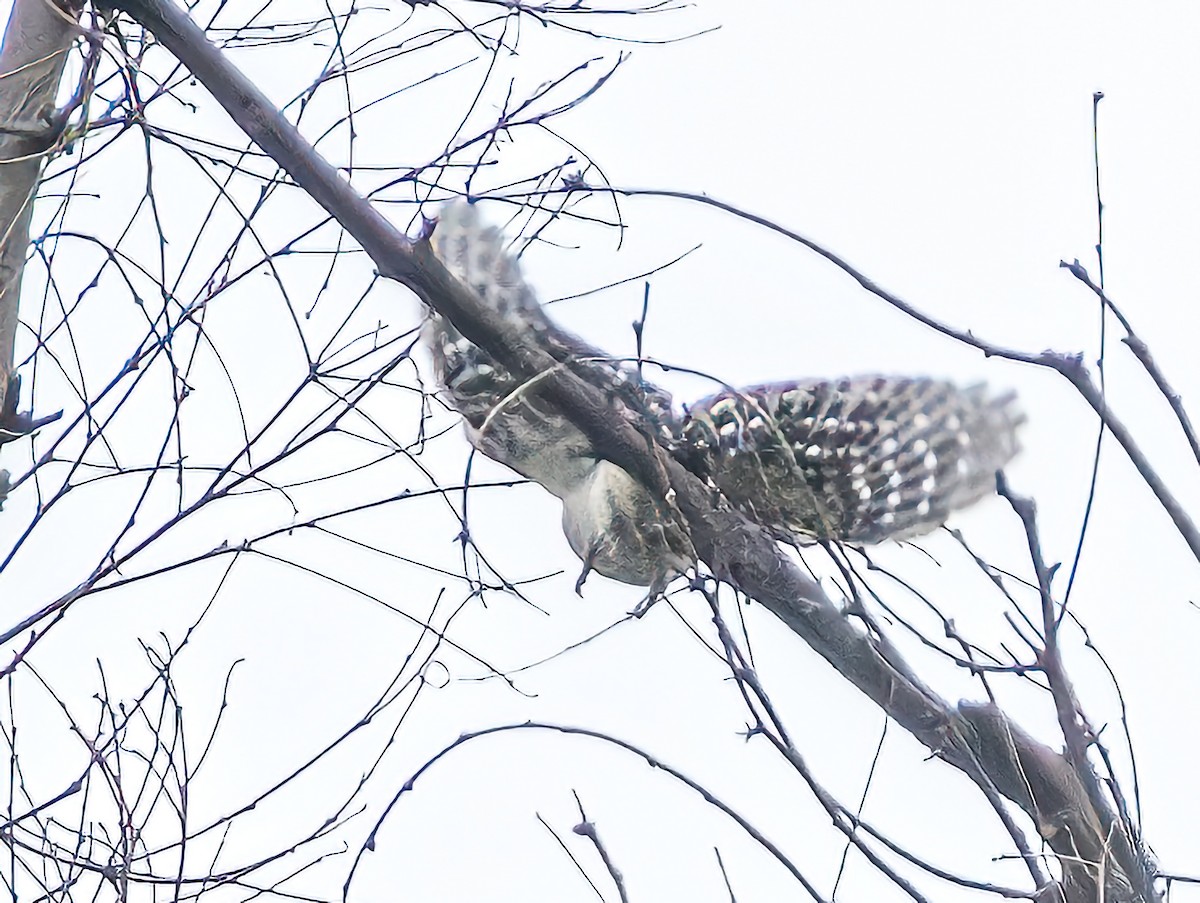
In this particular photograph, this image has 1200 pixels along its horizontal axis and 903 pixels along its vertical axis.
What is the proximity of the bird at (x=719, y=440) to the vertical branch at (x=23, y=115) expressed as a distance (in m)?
0.43

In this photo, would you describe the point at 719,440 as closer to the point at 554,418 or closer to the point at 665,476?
the point at 665,476

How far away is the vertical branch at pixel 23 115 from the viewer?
1.23 meters

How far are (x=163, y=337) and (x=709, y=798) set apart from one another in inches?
29.5

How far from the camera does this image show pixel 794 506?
1080 millimetres

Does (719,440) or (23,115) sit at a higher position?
(23,115)

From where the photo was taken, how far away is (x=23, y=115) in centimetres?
124

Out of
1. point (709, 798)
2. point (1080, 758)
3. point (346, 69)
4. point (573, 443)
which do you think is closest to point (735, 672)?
point (709, 798)

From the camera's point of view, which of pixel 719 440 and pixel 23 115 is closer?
pixel 719 440

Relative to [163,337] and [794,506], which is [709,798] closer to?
[794,506]

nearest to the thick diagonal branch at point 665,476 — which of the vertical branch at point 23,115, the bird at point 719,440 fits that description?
the bird at point 719,440

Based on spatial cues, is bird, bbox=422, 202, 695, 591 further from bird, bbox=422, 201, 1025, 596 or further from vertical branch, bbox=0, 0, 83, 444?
vertical branch, bbox=0, 0, 83, 444

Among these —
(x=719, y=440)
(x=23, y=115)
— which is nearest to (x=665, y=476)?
(x=719, y=440)

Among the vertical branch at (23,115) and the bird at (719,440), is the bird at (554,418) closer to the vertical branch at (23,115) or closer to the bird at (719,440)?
the bird at (719,440)

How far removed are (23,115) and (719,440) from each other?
0.79 metres
